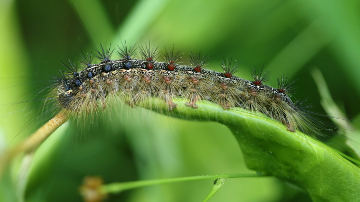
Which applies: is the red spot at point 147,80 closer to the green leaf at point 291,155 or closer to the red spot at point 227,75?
the red spot at point 227,75

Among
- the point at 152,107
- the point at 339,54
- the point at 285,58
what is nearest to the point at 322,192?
the point at 152,107

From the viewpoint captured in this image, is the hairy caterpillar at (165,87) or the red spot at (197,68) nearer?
the hairy caterpillar at (165,87)

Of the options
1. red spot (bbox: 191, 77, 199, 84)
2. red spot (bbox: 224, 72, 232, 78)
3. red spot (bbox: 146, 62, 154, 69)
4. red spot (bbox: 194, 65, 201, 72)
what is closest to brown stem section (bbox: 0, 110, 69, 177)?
red spot (bbox: 146, 62, 154, 69)

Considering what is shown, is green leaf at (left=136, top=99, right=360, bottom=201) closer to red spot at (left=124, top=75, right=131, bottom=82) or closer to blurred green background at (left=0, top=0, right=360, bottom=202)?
red spot at (left=124, top=75, right=131, bottom=82)

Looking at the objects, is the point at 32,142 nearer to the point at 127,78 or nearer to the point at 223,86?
the point at 127,78

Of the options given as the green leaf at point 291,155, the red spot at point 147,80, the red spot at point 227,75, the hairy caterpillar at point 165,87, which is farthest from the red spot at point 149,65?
the green leaf at point 291,155

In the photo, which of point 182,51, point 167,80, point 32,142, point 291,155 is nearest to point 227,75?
point 167,80
